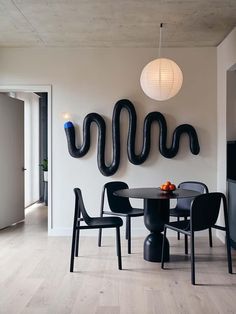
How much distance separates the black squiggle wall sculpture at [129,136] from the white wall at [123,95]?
104mm

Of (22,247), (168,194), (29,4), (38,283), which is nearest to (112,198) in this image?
(168,194)

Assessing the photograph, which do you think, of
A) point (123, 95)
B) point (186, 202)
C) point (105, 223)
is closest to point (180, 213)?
point (186, 202)

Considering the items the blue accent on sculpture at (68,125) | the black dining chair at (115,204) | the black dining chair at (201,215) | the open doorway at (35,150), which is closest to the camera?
the black dining chair at (201,215)

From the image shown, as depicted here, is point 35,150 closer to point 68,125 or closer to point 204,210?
point 68,125

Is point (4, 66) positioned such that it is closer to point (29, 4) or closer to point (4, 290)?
point (29, 4)

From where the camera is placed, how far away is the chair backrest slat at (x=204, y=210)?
→ 136 inches

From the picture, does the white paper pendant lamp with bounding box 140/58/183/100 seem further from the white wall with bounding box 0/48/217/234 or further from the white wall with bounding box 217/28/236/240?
the white wall with bounding box 0/48/217/234

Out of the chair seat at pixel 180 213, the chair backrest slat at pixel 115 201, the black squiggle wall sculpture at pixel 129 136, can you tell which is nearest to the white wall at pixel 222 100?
the black squiggle wall sculpture at pixel 129 136

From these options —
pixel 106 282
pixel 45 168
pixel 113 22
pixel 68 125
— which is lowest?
pixel 106 282

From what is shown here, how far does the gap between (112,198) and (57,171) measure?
1075mm

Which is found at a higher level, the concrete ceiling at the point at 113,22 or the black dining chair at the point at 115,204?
the concrete ceiling at the point at 113,22

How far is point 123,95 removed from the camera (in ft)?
17.5

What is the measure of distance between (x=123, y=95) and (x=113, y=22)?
1.24 metres

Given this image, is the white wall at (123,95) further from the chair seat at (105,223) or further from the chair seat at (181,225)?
the chair seat at (181,225)
